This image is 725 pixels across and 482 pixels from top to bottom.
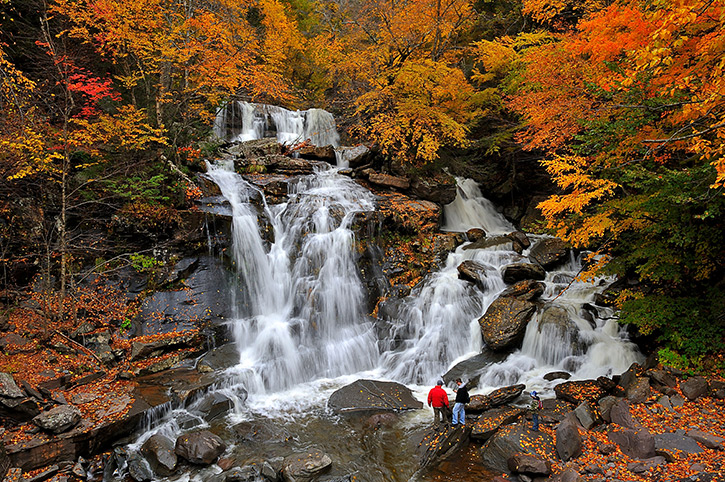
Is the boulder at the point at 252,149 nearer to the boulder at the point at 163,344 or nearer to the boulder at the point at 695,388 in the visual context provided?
the boulder at the point at 163,344

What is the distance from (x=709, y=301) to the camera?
7.73 metres

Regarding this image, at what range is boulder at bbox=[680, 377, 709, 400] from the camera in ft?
21.7

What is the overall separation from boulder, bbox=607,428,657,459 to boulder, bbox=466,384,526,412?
7.90 feet

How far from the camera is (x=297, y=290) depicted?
1259 centimetres

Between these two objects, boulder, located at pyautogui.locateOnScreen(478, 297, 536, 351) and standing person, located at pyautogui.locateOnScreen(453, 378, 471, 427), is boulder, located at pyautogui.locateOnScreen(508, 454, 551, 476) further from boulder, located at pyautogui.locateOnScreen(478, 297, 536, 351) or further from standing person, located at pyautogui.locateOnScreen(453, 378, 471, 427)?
boulder, located at pyautogui.locateOnScreen(478, 297, 536, 351)

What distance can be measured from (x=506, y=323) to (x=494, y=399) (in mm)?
2708

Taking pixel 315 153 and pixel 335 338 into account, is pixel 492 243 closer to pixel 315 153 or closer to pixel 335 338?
pixel 335 338

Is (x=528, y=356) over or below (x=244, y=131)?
below

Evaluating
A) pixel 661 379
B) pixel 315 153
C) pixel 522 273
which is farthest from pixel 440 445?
pixel 315 153

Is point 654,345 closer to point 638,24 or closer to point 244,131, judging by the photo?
point 638,24

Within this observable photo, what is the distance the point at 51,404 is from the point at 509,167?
823 inches

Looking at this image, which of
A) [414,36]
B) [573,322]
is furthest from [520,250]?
[414,36]

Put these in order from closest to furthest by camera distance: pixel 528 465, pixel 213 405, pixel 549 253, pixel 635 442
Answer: pixel 635 442, pixel 528 465, pixel 213 405, pixel 549 253

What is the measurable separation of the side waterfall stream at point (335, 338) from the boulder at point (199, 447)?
263 mm
